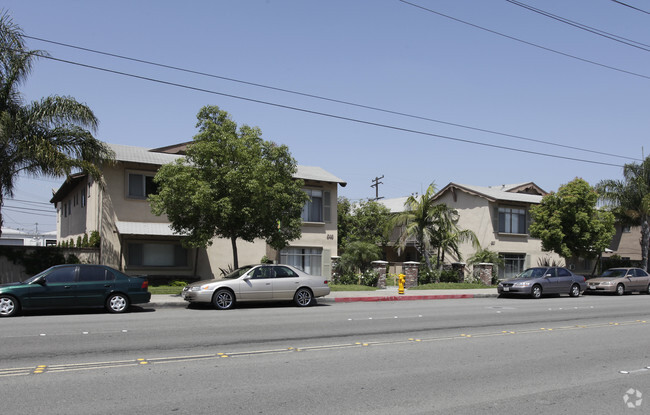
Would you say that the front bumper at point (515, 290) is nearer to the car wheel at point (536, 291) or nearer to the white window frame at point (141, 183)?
the car wheel at point (536, 291)

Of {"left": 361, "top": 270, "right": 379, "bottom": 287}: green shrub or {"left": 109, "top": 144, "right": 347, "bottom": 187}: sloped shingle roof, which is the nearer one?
{"left": 109, "top": 144, "right": 347, "bottom": 187}: sloped shingle roof

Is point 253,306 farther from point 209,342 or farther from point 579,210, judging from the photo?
point 579,210

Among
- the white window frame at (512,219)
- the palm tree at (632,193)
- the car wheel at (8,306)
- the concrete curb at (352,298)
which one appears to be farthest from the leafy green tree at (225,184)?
the palm tree at (632,193)

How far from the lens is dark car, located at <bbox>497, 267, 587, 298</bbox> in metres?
23.6

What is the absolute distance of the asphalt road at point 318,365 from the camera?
6.36 meters

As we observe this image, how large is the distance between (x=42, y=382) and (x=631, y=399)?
24.1 ft

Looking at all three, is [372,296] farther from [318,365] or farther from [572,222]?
[572,222]

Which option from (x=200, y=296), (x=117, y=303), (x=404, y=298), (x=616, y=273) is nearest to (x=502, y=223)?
(x=616, y=273)

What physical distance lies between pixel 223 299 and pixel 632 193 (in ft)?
99.5

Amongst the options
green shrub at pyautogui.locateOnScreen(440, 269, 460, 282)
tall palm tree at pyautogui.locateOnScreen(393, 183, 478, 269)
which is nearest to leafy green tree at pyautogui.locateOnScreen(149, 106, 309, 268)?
tall palm tree at pyautogui.locateOnScreen(393, 183, 478, 269)

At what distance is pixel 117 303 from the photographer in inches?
616

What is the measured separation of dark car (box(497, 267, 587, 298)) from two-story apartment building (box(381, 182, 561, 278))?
1012cm

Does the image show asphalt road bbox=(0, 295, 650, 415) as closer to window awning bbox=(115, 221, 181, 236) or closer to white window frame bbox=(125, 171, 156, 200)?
window awning bbox=(115, 221, 181, 236)

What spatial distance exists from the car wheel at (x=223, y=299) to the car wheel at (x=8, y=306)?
5.22 m
